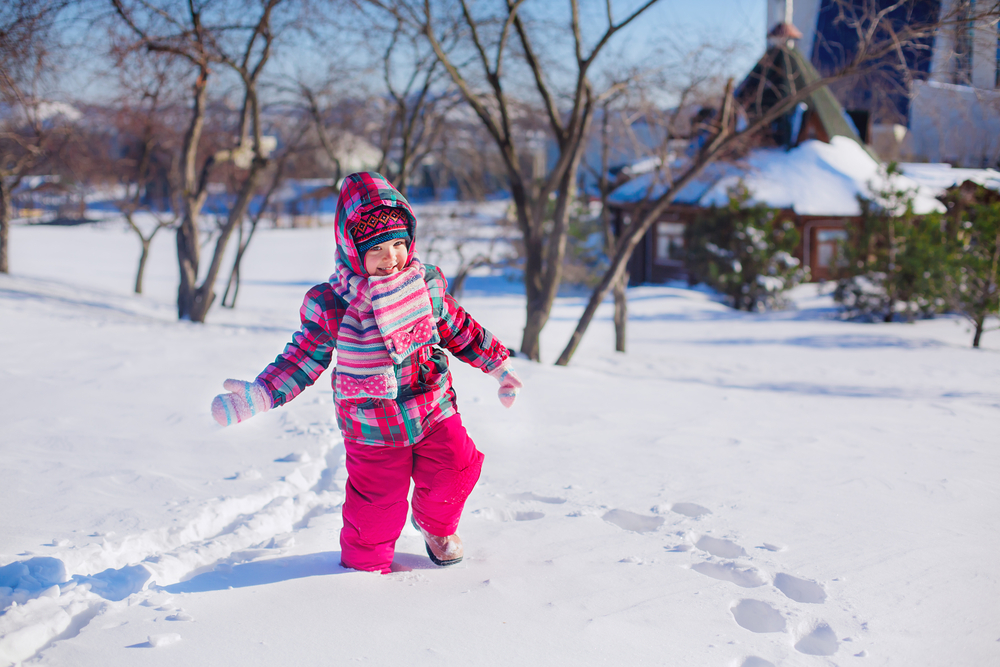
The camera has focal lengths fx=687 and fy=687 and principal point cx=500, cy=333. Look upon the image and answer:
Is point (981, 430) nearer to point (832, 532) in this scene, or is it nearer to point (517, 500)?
point (832, 532)

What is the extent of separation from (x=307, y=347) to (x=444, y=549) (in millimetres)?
823

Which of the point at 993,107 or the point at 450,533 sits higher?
the point at 993,107

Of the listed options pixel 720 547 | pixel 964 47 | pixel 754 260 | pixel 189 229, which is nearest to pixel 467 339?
pixel 720 547

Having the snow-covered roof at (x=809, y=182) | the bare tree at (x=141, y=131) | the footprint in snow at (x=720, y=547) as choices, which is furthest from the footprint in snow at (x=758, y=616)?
the snow-covered roof at (x=809, y=182)

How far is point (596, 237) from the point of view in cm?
2370

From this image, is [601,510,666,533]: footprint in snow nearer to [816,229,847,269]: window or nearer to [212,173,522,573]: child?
[212,173,522,573]: child

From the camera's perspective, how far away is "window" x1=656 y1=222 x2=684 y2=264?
19.1 m

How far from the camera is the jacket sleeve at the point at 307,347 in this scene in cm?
223

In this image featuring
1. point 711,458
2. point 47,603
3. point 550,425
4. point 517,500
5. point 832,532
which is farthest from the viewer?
point 550,425

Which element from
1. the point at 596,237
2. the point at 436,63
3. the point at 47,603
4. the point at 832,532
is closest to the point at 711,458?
the point at 832,532

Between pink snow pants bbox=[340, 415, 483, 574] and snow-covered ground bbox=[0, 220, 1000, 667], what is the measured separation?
11 centimetres

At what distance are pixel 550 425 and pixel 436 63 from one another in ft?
25.1

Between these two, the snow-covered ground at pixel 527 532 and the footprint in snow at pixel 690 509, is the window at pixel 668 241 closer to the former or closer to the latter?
the snow-covered ground at pixel 527 532

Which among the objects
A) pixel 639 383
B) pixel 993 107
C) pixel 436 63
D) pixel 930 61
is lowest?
pixel 639 383
